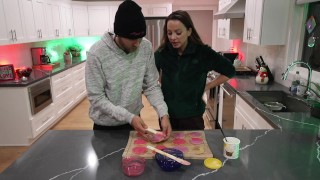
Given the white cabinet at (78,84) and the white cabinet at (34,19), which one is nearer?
the white cabinet at (34,19)

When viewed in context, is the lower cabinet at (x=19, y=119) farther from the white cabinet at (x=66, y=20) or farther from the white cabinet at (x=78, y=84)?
the white cabinet at (x=66, y=20)

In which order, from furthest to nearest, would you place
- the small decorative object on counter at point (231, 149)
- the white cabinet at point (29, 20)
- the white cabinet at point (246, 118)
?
the white cabinet at point (29, 20)
the white cabinet at point (246, 118)
the small decorative object on counter at point (231, 149)

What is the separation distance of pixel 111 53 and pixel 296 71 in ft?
6.62

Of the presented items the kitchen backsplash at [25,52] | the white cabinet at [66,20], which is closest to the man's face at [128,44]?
the kitchen backsplash at [25,52]

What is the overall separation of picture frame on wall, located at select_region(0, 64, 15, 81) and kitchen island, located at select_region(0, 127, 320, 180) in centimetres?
222

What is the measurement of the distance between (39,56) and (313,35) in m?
4.12

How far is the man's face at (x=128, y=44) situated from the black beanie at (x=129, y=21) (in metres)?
0.06

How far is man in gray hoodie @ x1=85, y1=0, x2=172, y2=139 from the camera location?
4.08ft

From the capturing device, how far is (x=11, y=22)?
319 centimetres

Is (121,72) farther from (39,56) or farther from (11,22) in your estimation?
(39,56)

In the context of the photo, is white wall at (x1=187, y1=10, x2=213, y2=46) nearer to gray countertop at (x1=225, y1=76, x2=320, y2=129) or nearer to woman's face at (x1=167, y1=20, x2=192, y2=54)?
gray countertop at (x1=225, y1=76, x2=320, y2=129)

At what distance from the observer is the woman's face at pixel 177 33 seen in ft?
5.07

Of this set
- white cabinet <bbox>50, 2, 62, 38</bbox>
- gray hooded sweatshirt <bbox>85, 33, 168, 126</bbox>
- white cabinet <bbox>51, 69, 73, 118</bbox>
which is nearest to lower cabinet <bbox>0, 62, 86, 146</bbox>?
white cabinet <bbox>51, 69, 73, 118</bbox>

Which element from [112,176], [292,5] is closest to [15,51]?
[112,176]
